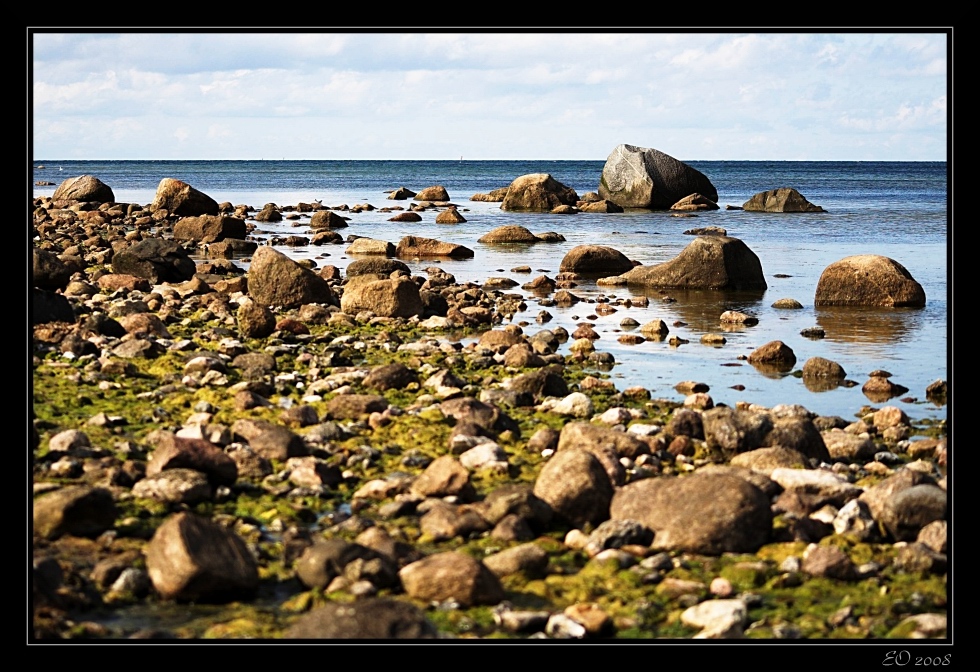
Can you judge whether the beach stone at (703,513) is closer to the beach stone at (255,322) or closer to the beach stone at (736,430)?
the beach stone at (736,430)

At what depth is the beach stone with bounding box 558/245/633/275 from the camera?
22484mm

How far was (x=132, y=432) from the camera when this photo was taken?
8617 millimetres

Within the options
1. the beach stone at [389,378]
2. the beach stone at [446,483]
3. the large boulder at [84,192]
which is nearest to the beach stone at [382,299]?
the beach stone at [389,378]

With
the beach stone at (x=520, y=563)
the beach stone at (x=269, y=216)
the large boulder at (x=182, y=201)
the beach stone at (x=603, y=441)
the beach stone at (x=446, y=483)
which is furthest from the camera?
the beach stone at (x=269, y=216)

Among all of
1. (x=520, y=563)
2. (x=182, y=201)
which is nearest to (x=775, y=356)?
(x=520, y=563)

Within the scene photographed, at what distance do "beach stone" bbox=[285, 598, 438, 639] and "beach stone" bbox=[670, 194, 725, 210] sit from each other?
4755cm

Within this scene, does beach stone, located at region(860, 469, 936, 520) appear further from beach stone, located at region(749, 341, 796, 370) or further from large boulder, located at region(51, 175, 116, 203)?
large boulder, located at region(51, 175, 116, 203)

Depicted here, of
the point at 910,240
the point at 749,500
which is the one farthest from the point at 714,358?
the point at 910,240

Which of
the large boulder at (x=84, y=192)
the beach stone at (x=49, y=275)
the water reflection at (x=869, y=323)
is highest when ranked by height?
the large boulder at (x=84, y=192)

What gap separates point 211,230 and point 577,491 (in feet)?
75.1

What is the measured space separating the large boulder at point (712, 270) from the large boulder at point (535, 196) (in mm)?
31686

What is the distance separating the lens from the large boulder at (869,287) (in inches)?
676

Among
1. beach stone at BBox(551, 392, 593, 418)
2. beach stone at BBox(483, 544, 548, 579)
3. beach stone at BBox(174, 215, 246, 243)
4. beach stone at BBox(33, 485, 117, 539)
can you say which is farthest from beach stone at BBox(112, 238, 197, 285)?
beach stone at BBox(483, 544, 548, 579)

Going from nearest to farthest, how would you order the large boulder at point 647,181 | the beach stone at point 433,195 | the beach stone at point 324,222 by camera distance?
the beach stone at point 324,222 → the large boulder at point 647,181 → the beach stone at point 433,195
